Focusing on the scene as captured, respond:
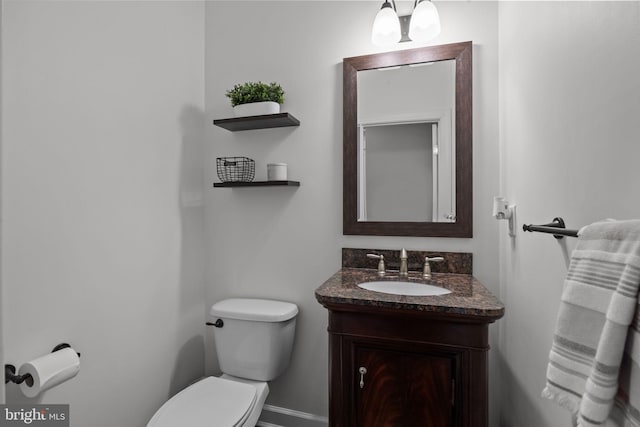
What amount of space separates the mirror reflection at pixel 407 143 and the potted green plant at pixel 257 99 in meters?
0.45

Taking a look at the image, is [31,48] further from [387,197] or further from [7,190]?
[387,197]

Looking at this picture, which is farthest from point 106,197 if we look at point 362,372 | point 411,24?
point 411,24

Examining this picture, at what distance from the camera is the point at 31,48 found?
44.4 inches

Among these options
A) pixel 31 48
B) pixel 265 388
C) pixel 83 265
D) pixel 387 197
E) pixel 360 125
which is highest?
pixel 31 48

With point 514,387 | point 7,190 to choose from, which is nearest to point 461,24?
point 514,387

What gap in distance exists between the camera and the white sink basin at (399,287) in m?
1.43

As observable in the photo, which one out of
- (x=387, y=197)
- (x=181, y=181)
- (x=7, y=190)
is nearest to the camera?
(x=7, y=190)

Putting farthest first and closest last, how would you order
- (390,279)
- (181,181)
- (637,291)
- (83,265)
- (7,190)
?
(181,181) → (390,279) → (83,265) → (7,190) → (637,291)

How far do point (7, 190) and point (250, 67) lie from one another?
1.33 meters

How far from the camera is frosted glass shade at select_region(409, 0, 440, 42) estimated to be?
1.48 metres

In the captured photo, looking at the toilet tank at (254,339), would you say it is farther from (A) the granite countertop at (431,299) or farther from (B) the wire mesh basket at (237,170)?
(B) the wire mesh basket at (237,170)

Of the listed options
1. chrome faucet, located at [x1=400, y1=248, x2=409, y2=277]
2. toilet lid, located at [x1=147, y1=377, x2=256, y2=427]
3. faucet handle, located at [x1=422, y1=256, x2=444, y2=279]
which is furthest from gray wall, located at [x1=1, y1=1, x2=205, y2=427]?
faucet handle, located at [x1=422, y1=256, x2=444, y2=279]

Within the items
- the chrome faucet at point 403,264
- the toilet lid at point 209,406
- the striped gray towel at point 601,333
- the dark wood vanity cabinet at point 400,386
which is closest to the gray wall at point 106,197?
the toilet lid at point 209,406

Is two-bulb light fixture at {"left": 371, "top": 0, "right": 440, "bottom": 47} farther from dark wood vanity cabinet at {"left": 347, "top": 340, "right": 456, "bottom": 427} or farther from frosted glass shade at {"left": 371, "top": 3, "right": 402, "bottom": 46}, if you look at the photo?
dark wood vanity cabinet at {"left": 347, "top": 340, "right": 456, "bottom": 427}
